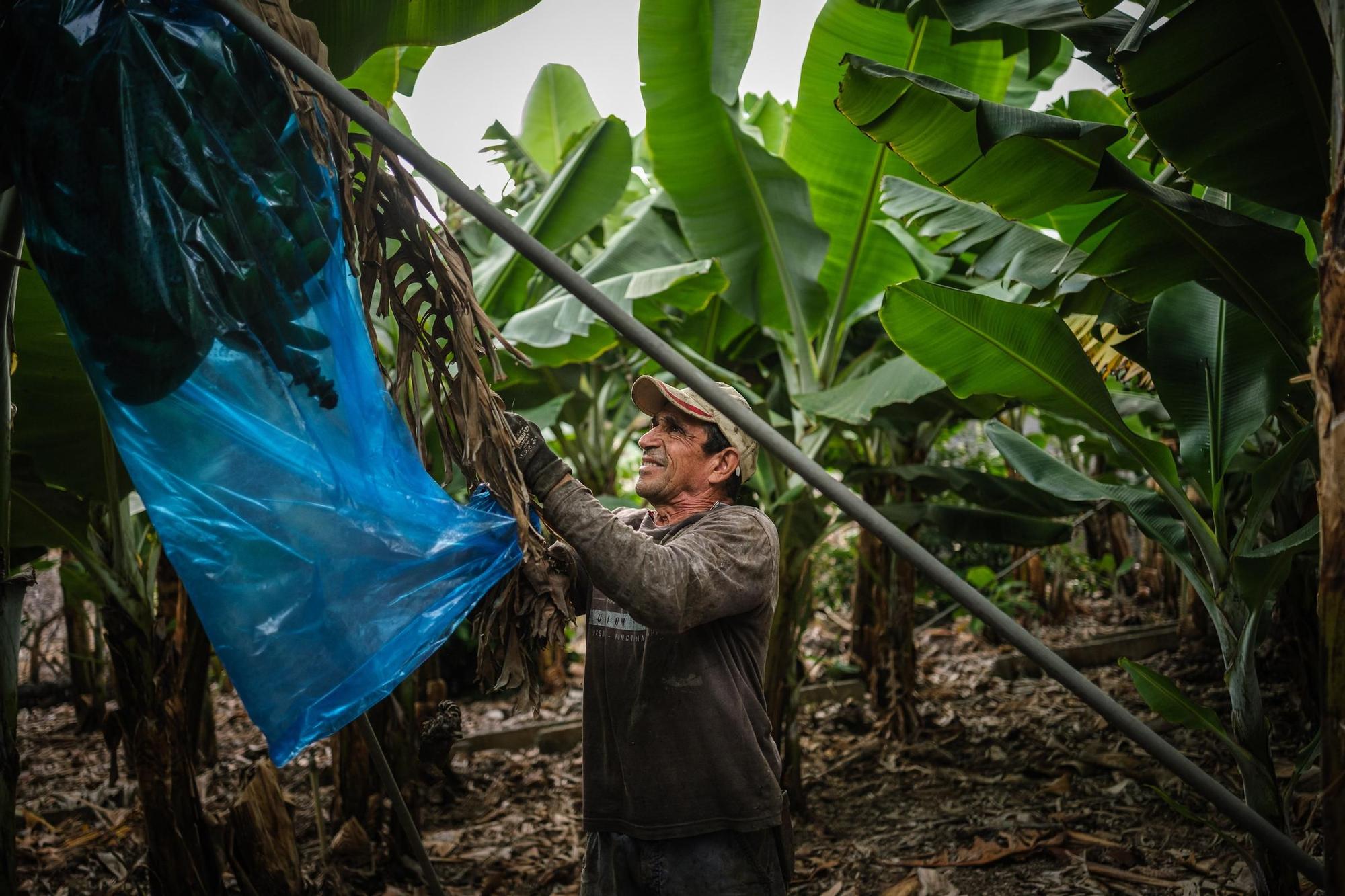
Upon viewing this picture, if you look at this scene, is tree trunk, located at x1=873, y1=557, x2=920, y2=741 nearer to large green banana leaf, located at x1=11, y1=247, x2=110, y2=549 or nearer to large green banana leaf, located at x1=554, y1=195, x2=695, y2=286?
large green banana leaf, located at x1=554, y1=195, x2=695, y2=286

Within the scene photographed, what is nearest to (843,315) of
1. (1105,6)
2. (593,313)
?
(593,313)

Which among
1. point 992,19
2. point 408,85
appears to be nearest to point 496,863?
point 408,85

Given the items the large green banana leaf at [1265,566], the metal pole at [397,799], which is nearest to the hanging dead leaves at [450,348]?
the metal pole at [397,799]

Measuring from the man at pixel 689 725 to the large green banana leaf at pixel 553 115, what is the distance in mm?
4212

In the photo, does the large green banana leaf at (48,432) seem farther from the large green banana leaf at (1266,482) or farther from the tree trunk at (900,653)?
the tree trunk at (900,653)

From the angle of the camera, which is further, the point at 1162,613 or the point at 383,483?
the point at 1162,613

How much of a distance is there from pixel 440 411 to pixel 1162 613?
7.48 metres

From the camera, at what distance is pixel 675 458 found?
209 centimetres

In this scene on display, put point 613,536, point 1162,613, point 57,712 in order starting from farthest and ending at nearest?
1. point 1162,613
2. point 57,712
3. point 613,536

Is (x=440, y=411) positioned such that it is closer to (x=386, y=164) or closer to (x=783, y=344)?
(x=386, y=164)

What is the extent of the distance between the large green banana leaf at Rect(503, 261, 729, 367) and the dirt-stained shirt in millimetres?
1785

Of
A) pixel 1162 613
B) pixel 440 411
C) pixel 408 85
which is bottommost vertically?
pixel 1162 613

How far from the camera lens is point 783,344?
14.7 feet

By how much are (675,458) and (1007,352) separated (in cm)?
114
